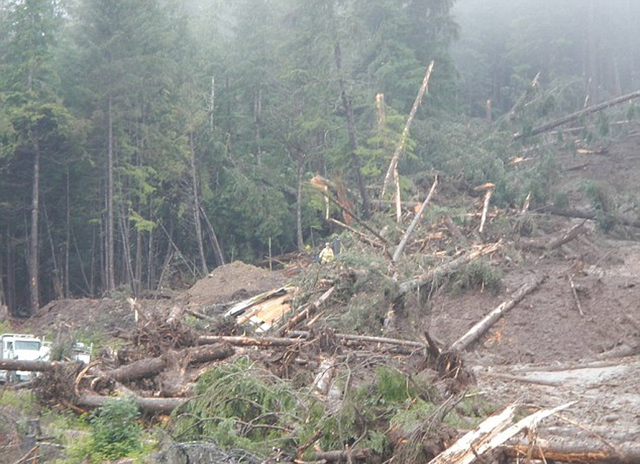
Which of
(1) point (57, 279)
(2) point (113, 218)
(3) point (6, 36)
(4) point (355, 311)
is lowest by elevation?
(1) point (57, 279)

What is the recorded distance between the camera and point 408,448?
6.91 metres

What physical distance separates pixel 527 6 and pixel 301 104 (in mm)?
28112

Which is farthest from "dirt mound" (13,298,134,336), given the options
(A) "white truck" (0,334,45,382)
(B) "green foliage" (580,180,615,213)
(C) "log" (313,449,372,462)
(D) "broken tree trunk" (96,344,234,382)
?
(C) "log" (313,449,372,462)

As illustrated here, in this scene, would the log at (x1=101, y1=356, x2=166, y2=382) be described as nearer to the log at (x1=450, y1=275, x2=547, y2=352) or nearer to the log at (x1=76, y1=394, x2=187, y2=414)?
the log at (x1=76, y1=394, x2=187, y2=414)

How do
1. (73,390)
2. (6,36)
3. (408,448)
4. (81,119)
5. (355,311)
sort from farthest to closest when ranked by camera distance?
(6,36) → (81,119) → (355,311) → (73,390) → (408,448)

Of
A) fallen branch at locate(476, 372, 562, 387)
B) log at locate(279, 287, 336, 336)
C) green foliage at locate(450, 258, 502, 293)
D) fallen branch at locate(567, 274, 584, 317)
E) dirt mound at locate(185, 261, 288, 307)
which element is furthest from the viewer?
Result: dirt mound at locate(185, 261, 288, 307)

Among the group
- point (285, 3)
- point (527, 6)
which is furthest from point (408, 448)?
point (527, 6)

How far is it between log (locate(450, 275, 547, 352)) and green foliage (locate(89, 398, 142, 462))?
5446 mm

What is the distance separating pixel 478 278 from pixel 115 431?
27.1 ft

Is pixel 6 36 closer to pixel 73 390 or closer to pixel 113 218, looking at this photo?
pixel 113 218

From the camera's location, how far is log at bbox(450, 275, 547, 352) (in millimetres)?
13961

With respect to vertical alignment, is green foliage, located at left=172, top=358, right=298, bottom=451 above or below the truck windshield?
above

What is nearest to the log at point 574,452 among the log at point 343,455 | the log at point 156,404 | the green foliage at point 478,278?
the log at point 343,455

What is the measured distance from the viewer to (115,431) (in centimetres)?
911
